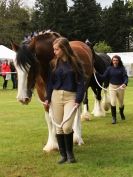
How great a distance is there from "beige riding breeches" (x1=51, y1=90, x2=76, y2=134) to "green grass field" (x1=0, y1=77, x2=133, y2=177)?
613mm

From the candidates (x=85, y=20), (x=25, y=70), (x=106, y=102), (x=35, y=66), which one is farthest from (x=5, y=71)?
(x=85, y=20)

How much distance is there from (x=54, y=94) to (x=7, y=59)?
83.7ft

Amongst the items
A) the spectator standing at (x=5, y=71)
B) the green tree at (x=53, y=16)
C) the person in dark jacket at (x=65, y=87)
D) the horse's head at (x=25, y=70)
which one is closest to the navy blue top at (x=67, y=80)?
the person in dark jacket at (x=65, y=87)

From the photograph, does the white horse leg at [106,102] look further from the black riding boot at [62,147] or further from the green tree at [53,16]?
the green tree at [53,16]

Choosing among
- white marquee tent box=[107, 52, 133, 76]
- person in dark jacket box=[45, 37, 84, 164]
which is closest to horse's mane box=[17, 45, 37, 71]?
person in dark jacket box=[45, 37, 84, 164]

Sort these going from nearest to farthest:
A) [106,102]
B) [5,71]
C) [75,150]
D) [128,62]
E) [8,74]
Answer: [75,150] → [106,102] → [8,74] → [5,71] → [128,62]

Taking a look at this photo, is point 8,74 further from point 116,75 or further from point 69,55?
point 69,55

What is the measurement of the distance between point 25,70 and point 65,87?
0.69 metres

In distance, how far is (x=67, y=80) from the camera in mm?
7461

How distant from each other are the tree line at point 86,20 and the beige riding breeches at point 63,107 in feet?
221

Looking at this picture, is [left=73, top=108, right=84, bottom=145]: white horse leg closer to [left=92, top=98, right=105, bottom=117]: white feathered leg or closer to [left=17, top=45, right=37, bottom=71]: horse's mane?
[left=17, top=45, right=37, bottom=71]: horse's mane

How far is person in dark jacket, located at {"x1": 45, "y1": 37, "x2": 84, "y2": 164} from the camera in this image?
24.2 feet

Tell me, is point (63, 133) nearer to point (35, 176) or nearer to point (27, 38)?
point (35, 176)

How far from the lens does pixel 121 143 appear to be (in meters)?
9.25
